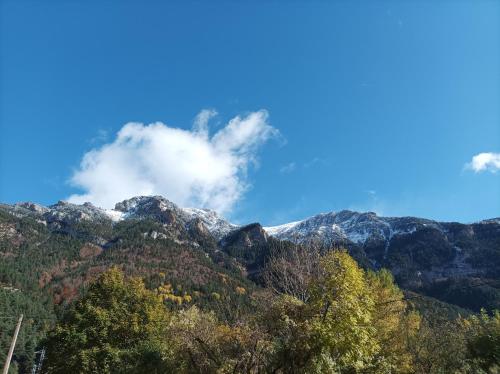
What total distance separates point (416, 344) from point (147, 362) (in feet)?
84.5

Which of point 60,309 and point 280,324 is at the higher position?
point 60,309

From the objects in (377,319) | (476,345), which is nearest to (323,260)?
(377,319)

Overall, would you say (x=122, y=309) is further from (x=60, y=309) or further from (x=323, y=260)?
(x=60, y=309)

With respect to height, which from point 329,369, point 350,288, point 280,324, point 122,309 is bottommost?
point 329,369

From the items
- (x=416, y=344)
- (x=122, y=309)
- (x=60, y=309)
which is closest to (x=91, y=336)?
(x=122, y=309)

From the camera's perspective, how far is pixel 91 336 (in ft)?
111

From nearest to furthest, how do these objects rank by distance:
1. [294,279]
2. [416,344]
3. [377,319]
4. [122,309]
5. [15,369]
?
[294,279] < [377,319] < [122,309] < [416,344] < [15,369]

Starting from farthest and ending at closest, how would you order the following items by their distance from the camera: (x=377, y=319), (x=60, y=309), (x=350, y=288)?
(x=60, y=309) < (x=377, y=319) < (x=350, y=288)

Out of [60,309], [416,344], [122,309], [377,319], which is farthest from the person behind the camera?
[60,309]

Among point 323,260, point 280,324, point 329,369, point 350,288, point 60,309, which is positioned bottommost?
point 329,369

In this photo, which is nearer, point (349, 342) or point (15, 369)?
point (349, 342)

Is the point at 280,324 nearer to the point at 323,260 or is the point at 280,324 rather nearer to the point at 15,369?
the point at 323,260

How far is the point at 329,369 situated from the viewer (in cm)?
1683

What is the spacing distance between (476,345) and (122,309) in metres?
33.7
